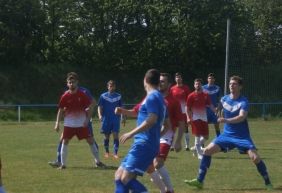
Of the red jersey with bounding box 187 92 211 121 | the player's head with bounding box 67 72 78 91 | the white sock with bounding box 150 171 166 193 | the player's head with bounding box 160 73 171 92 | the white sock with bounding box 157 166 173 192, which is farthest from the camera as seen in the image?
the red jersey with bounding box 187 92 211 121

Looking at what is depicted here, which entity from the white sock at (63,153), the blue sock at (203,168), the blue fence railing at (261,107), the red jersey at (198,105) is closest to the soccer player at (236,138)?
the blue sock at (203,168)

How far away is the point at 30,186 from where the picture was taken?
11594 millimetres

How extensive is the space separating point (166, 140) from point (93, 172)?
2993mm

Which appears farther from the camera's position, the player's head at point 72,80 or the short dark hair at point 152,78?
the player's head at point 72,80

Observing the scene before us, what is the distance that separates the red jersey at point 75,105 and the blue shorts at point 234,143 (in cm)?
392

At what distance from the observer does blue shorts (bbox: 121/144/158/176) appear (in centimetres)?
841

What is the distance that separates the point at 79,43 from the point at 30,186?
35.9 m

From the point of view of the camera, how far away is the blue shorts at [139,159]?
8.41 m

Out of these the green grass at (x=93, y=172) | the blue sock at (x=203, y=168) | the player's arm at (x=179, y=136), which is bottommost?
the green grass at (x=93, y=172)

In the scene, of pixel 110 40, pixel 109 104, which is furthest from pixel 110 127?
pixel 110 40

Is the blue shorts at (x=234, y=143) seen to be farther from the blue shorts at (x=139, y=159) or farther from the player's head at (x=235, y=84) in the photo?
the blue shorts at (x=139, y=159)

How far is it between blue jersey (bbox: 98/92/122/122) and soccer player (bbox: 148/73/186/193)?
6079mm

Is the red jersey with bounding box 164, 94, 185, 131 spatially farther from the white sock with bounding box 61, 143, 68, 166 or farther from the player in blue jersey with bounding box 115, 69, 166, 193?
the white sock with bounding box 61, 143, 68, 166

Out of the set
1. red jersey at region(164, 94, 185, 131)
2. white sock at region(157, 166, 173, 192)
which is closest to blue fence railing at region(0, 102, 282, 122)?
red jersey at region(164, 94, 185, 131)
